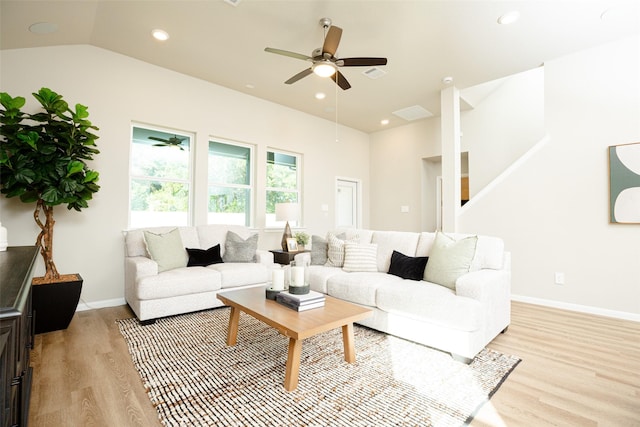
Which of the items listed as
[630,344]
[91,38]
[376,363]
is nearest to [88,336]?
[376,363]

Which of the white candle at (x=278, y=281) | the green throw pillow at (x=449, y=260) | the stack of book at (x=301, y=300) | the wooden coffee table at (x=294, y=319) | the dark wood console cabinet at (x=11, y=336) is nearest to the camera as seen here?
the dark wood console cabinet at (x=11, y=336)

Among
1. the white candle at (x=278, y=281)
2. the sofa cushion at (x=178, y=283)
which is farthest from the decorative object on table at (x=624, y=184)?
the sofa cushion at (x=178, y=283)

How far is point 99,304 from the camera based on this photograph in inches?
140

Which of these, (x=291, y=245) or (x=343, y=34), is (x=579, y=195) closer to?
(x=343, y=34)

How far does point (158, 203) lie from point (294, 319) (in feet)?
10.1

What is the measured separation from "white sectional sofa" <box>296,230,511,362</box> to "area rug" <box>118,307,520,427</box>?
0.16 meters

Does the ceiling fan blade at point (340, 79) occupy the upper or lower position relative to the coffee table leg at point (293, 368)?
upper

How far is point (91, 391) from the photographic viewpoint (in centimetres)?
185

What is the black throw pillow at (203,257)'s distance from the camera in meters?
3.64

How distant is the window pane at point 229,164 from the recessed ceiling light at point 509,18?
147 inches

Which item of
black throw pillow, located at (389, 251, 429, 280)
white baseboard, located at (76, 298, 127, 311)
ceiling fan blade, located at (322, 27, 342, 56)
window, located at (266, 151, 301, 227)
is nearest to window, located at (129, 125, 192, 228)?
white baseboard, located at (76, 298, 127, 311)

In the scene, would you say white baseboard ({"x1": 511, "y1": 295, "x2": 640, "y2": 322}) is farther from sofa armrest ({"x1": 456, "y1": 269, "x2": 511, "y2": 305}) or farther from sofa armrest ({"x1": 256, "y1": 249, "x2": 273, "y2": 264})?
sofa armrest ({"x1": 256, "y1": 249, "x2": 273, "y2": 264})

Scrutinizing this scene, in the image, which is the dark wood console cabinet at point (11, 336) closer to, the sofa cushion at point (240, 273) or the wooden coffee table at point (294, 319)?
the wooden coffee table at point (294, 319)

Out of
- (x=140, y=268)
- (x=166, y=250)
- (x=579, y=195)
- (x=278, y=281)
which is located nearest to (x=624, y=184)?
(x=579, y=195)
